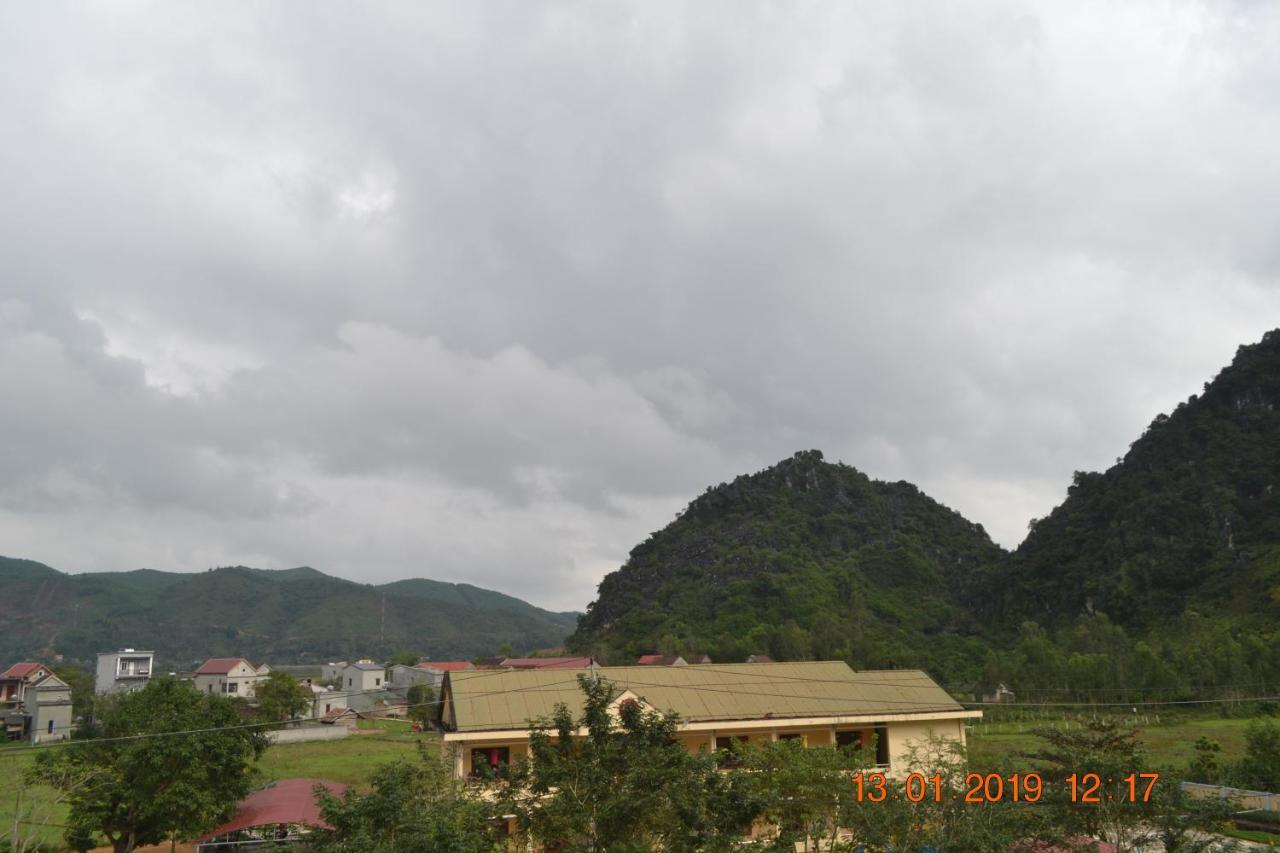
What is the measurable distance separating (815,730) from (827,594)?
78.2m

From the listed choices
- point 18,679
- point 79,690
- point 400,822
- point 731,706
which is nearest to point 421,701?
point 79,690

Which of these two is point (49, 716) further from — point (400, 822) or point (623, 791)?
point (623, 791)

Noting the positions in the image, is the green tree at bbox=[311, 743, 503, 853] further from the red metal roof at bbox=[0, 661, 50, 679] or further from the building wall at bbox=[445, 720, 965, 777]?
the red metal roof at bbox=[0, 661, 50, 679]

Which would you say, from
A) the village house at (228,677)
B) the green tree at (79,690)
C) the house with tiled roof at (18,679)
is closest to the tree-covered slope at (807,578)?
the village house at (228,677)

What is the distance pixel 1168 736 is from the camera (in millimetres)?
42781

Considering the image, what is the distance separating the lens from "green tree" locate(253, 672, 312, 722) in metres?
52.9

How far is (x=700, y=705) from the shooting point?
77.3ft

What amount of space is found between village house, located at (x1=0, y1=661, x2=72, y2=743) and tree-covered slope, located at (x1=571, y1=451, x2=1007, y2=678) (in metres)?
46.9

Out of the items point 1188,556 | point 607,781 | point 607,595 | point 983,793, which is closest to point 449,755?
point 607,781

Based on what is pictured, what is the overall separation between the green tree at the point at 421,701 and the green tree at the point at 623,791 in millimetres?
42761

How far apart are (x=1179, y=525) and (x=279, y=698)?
81312mm

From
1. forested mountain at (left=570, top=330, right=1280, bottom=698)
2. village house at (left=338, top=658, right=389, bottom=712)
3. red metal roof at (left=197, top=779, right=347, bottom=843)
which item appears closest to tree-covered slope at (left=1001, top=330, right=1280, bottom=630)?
forested mountain at (left=570, top=330, right=1280, bottom=698)
